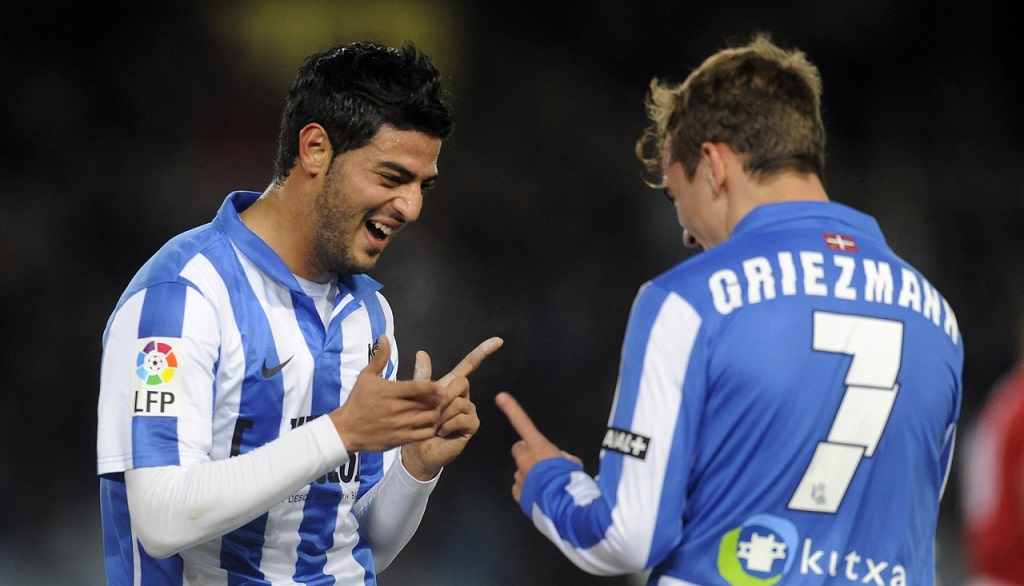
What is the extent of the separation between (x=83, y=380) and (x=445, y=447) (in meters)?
4.42

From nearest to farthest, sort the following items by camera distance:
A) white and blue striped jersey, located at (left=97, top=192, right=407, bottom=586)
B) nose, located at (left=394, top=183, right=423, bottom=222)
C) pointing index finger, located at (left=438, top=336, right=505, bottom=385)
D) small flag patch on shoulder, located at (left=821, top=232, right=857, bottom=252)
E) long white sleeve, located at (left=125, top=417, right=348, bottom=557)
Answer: small flag patch on shoulder, located at (left=821, top=232, right=857, bottom=252) < long white sleeve, located at (left=125, top=417, right=348, bottom=557) < white and blue striped jersey, located at (left=97, top=192, right=407, bottom=586) < pointing index finger, located at (left=438, top=336, right=505, bottom=385) < nose, located at (left=394, top=183, right=423, bottom=222)

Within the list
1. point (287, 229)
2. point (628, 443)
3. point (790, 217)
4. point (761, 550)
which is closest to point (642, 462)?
point (628, 443)

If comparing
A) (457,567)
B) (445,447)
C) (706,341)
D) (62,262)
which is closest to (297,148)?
(445,447)

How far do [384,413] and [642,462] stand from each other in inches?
22.7

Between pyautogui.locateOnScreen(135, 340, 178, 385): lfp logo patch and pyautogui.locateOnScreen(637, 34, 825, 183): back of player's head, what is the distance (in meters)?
1.15

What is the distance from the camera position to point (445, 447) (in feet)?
9.39

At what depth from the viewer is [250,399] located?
8.45 ft

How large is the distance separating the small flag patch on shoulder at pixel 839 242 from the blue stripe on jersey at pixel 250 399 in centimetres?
127

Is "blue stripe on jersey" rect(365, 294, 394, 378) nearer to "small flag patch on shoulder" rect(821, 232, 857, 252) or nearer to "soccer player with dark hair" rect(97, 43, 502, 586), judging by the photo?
"soccer player with dark hair" rect(97, 43, 502, 586)

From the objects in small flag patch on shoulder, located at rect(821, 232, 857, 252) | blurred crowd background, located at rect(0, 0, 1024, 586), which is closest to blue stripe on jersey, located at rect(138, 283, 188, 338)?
small flag patch on shoulder, located at rect(821, 232, 857, 252)

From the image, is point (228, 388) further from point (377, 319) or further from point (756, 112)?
point (756, 112)

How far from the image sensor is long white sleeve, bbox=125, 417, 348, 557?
2299 millimetres

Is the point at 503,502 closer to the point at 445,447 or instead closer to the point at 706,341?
the point at 445,447

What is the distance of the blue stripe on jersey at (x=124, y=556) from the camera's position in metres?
2.57
